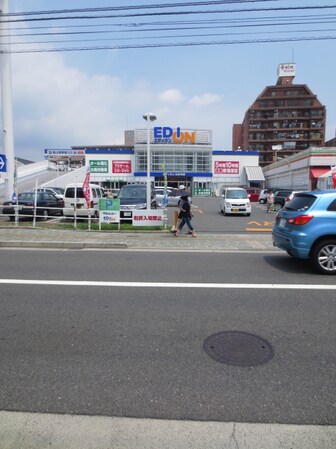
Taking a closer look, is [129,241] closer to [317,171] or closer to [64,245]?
[64,245]

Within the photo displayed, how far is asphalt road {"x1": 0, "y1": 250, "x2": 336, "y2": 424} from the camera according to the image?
2555mm

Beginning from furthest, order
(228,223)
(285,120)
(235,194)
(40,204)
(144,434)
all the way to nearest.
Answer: (285,120), (235,194), (40,204), (228,223), (144,434)

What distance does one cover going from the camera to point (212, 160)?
56.2 meters

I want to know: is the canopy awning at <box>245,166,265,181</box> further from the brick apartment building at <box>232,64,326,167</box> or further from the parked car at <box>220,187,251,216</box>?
the parked car at <box>220,187,251,216</box>

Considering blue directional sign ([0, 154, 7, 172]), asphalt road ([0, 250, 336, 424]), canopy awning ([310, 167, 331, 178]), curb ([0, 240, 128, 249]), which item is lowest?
asphalt road ([0, 250, 336, 424])

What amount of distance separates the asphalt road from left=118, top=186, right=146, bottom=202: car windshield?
9.47m

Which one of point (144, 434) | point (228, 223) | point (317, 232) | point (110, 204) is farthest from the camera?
point (228, 223)

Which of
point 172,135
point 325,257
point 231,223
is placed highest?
point 172,135

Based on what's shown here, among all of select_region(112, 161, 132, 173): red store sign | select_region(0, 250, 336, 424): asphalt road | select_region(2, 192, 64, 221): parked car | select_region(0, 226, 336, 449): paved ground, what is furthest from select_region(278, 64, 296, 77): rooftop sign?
select_region(0, 226, 336, 449): paved ground

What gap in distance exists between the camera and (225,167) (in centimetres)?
5666

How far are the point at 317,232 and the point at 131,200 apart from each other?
10.2m

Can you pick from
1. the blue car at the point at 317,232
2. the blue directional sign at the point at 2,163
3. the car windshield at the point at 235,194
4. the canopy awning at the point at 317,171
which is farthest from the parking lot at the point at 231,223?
the canopy awning at the point at 317,171

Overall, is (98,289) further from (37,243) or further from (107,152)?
(107,152)

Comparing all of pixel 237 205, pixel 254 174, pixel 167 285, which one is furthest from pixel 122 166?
pixel 167 285
